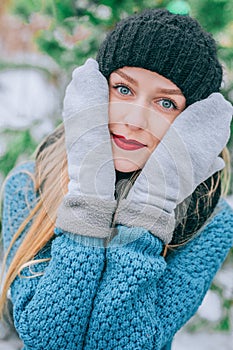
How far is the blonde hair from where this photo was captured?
1105mm

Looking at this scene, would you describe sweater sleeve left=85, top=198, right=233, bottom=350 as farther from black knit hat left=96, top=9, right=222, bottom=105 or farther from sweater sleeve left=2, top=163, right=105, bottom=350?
black knit hat left=96, top=9, right=222, bottom=105

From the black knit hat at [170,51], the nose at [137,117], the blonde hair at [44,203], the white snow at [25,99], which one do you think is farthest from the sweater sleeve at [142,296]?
the white snow at [25,99]

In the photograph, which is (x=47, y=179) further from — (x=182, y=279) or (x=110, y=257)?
(x=182, y=279)

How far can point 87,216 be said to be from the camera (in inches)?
38.9

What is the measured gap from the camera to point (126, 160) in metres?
1.04

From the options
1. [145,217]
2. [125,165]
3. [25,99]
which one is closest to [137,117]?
[125,165]

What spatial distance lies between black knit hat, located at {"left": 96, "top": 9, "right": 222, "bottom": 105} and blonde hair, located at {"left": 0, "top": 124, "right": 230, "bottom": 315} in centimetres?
26

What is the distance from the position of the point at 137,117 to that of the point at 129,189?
0.57ft

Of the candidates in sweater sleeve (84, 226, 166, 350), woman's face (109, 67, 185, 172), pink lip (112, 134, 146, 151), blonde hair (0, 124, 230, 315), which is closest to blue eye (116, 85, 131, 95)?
woman's face (109, 67, 185, 172)

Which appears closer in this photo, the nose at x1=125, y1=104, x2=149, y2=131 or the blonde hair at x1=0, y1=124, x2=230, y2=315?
the nose at x1=125, y1=104, x2=149, y2=131

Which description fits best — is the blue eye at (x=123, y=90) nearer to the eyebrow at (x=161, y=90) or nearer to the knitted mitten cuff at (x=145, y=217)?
the eyebrow at (x=161, y=90)

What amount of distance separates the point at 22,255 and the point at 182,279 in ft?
1.30

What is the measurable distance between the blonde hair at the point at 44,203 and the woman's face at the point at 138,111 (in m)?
0.08

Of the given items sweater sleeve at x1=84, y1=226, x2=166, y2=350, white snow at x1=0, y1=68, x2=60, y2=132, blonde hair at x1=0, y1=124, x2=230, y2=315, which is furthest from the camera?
white snow at x1=0, y1=68, x2=60, y2=132
